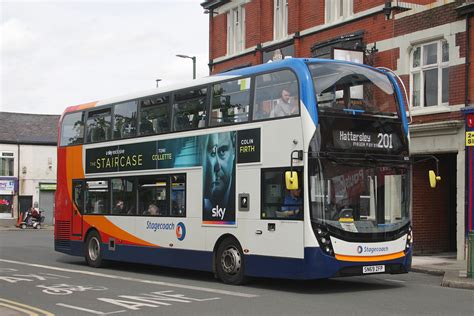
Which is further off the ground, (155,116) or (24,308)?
(155,116)

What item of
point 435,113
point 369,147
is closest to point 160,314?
point 369,147

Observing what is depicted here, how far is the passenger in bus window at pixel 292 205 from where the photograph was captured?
11.9m

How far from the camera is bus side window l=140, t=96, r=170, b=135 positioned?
15.3 meters

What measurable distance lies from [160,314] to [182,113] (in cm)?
591

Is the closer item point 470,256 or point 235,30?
point 470,256

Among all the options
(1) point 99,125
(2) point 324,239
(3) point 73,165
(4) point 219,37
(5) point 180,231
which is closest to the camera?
(2) point 324,239


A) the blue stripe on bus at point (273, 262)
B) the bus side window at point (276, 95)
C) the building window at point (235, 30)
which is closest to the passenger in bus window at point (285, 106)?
the bus side window at point (276, 95)

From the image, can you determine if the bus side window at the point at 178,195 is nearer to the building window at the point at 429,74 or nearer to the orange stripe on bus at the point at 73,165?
the orange stripe on bus at the point at 73,165

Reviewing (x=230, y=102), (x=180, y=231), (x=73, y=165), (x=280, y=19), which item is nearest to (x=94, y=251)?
(x=73, y=165)

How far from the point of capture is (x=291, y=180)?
11.5 m

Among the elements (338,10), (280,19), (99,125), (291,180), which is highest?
(280,19)

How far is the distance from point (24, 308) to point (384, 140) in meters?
6.98

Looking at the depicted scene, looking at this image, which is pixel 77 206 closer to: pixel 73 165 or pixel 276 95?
pixel 73 165

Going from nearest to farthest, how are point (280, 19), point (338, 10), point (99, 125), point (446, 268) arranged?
point (446, 268), point (99, 125), point (338, 10), point (280, 19)
